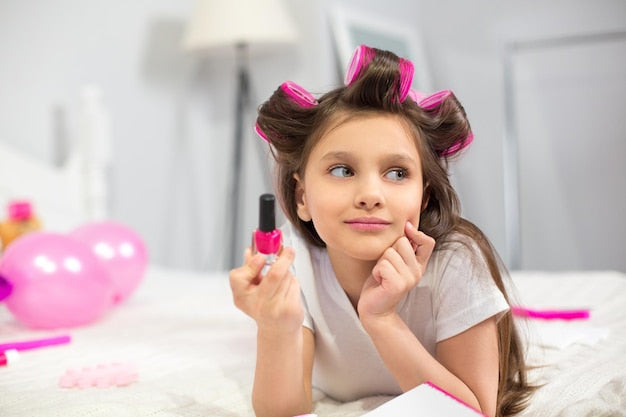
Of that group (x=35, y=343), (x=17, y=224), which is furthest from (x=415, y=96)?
(x=17, y=224)

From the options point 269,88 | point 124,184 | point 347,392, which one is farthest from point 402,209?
point 269,88

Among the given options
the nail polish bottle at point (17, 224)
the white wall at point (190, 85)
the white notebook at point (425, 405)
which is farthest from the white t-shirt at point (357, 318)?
the white wall at point (190, 85)

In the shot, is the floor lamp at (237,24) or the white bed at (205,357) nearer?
the white bed at (205,357)

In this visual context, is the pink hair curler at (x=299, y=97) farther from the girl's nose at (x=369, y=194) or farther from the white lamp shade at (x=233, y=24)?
the white lamp shade at (x=233, y=24)

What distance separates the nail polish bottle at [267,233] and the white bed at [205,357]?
28 cm

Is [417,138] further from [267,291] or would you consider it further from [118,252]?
[118,252]

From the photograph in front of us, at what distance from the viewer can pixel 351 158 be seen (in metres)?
0.79

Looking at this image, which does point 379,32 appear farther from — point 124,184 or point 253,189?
point 124,184

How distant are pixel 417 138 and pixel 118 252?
0.97 meters

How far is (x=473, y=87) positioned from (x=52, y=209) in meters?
1.68

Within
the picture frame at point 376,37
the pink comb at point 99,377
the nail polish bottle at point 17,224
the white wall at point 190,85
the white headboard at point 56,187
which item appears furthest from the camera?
the picture frame at point 376,37

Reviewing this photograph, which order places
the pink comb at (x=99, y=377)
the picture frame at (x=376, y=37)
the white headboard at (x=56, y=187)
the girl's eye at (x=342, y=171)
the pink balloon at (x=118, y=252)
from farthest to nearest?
the picture frame at (x=376, y=37) → the white headboard at (x=56, y=187) → the pink balloon at (x=118, y=252) → the pink comb at (x=99, y=377) → the girl's eye at (x=342, y=171)

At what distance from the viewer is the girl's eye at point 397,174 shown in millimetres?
800

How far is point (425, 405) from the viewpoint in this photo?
28.7 inches
